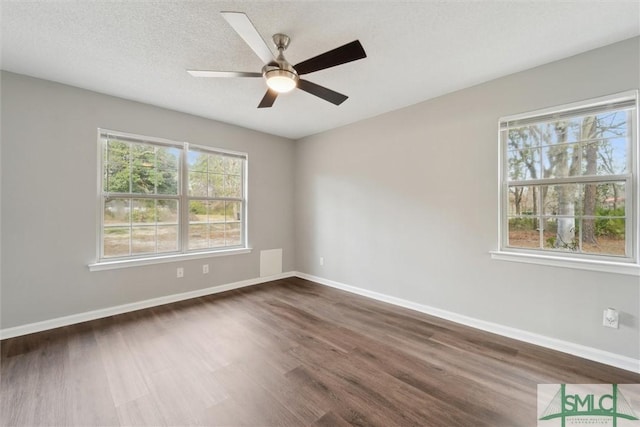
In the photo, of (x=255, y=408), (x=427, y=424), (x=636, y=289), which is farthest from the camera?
(x=636, y=289)

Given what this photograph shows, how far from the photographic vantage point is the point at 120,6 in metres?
1.70

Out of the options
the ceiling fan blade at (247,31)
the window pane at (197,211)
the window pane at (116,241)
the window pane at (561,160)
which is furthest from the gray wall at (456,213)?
the window pane at (116,241)

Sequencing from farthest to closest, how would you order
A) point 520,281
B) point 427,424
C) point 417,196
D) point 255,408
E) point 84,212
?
point 417,196 < point 84,212 < point 520,281 < point 255,408 < point 427,424

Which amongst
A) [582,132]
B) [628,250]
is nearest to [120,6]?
[582,132]

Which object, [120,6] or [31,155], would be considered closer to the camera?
[120,6]

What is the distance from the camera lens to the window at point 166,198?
10.2 ft

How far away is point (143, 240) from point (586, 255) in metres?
4.84

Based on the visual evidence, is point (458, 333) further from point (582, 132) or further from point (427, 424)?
point (582, 132)

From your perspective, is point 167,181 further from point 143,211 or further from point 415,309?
point 415,309

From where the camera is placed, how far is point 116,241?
3.13 m

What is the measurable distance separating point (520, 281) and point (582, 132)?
148 cm

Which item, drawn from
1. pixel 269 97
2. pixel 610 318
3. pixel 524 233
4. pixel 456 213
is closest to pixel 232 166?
pixel 269 97

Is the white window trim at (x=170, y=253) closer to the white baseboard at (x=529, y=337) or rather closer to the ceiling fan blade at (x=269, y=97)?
the ceiling fan blade at (x=269, y=97)

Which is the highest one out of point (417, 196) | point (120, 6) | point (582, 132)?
point (120, 6)
